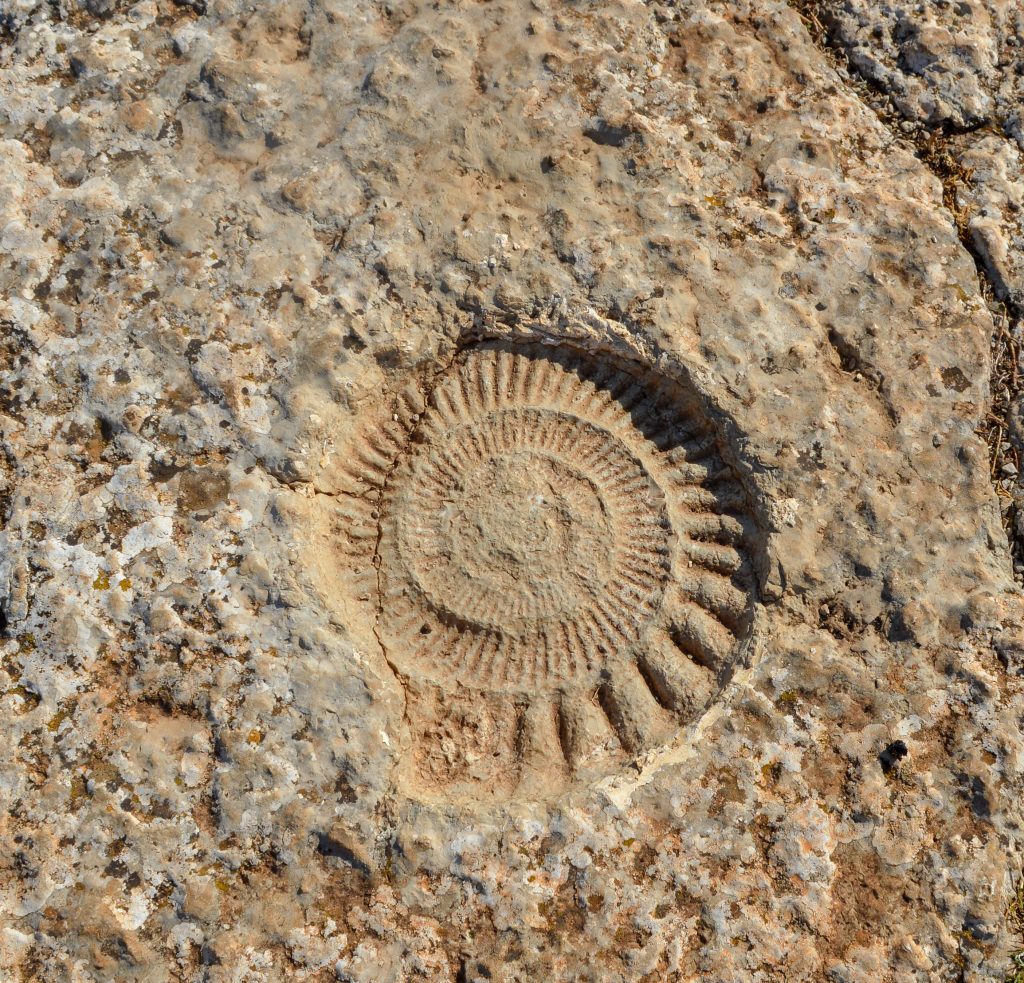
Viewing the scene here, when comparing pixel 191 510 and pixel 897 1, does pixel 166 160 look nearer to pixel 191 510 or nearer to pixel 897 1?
pixel 191 510

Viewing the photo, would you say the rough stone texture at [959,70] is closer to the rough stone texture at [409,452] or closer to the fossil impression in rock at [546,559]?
the rough stone texture at [409,452]

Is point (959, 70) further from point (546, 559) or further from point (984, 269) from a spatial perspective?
point (546, 559)

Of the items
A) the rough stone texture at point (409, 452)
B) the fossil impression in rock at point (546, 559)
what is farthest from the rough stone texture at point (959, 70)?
the fossil impression in rock at point (546, 559)

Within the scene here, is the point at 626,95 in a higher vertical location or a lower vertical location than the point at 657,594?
higher

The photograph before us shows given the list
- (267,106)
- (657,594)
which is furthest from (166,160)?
(657,594)

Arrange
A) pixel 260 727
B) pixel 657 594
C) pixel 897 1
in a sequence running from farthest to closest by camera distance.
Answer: pixel 897 1
pixel 657 594
pixel 260 727

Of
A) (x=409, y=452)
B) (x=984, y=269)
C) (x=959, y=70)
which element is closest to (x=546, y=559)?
(x=409, y=452)

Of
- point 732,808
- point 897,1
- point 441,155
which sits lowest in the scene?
point 732,808
